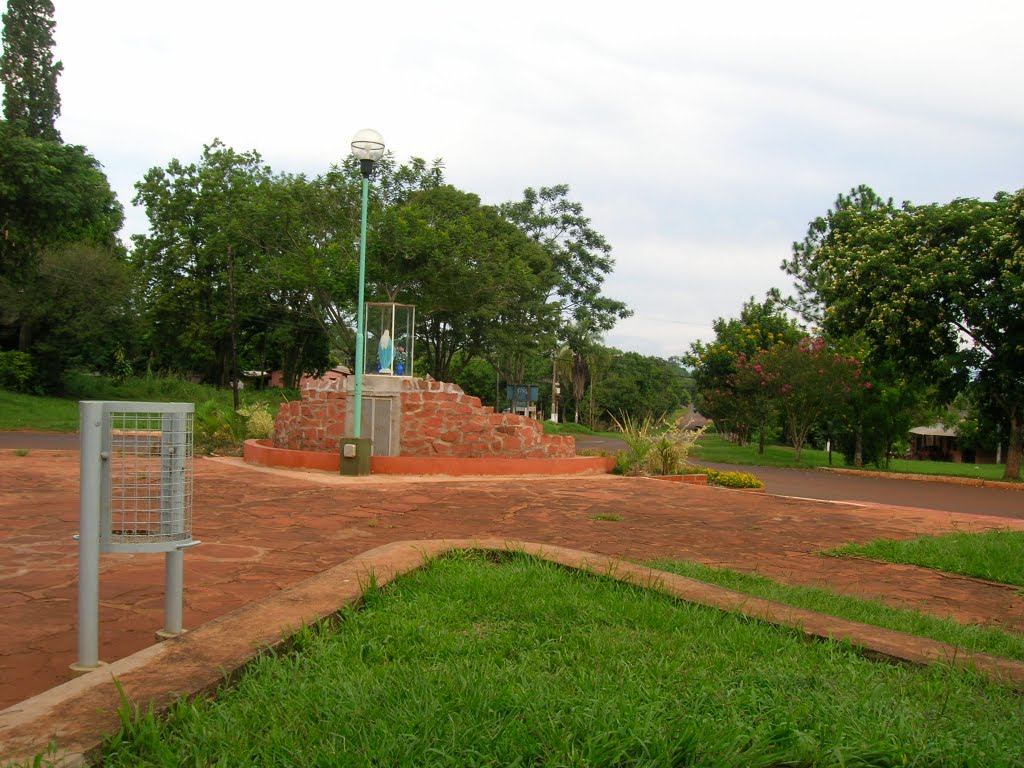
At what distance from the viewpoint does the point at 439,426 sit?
13906 mm

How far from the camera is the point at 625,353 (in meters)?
A: 63.2

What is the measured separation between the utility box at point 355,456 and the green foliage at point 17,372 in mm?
25257

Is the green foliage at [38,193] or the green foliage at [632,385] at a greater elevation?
the green foliage at [38,193]

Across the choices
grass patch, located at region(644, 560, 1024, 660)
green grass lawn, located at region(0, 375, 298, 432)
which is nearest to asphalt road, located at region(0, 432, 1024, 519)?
green grass lawn, located at region(0, 375, 298, 432)

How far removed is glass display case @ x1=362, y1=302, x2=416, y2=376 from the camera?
14438 millimetres

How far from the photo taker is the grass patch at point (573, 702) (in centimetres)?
234

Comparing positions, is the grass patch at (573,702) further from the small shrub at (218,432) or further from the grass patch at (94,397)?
the grass patch at (94,397)

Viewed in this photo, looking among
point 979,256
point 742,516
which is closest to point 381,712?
point 742,516

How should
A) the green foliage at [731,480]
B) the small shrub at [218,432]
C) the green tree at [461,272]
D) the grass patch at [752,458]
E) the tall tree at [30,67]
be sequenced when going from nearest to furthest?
1. the green foliage at [731,480]
2. the small shrub at [218,432]
3. the green tree at [461,272]
4. the grass patch at [752,458]
5. the tall tree at [30,67]

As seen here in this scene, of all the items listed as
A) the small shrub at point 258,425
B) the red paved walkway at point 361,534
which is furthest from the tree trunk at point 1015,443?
the small shrub at point 258,425

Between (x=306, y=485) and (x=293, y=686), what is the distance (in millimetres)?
7996

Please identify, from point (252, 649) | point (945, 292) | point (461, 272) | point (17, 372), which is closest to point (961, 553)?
point (252, 649)

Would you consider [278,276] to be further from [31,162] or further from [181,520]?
[181,520]

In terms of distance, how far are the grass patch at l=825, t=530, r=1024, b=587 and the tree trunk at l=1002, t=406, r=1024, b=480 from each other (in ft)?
53.1
